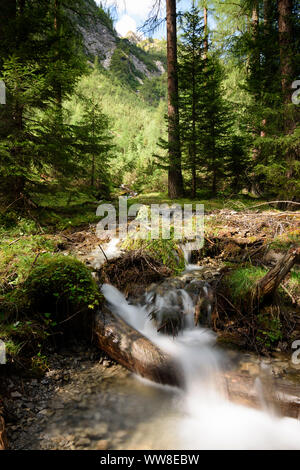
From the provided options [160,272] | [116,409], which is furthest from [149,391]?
[160,272]

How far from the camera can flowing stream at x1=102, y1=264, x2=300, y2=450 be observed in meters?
2.37

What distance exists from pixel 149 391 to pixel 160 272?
6.34 feet

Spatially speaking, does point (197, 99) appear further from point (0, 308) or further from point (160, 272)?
point (0, 308)

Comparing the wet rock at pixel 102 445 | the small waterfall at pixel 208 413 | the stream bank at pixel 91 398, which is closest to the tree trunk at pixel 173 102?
the small waterfall at pixel 208 413

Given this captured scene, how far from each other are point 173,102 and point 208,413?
9.35 m

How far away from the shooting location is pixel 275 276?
10.1 ft

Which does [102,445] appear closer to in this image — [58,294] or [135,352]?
[135,352]

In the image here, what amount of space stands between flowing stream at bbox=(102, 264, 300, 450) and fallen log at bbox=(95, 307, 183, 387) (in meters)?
0.13

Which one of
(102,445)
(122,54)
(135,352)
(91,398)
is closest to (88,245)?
(135,352)

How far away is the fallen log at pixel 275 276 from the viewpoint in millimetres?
→ 2924

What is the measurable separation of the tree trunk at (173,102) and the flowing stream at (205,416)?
276 inches

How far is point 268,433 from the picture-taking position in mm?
2453

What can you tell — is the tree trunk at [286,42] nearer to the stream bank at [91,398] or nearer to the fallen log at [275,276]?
the fallen log at [275,276]

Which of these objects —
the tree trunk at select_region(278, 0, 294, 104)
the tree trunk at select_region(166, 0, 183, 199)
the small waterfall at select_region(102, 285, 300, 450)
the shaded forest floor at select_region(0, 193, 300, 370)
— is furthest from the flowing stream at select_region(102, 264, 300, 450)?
the tree trunk at select_region(166, 0, 183, 199)
